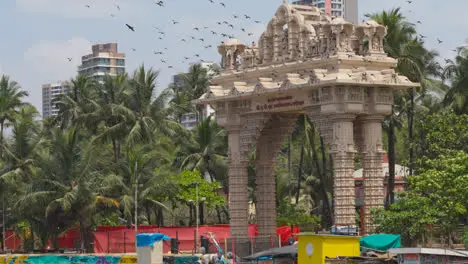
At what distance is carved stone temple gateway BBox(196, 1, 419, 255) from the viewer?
48.8 m

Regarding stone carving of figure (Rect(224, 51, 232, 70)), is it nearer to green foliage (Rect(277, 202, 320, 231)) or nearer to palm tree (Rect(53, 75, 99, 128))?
green foliage (Rect(277, 202, 320, 231))

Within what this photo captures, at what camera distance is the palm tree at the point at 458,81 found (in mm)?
61344

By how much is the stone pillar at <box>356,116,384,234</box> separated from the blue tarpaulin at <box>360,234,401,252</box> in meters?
6.63

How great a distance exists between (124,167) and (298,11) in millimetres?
17530

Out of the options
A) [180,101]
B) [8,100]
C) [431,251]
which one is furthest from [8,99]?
[431,251]

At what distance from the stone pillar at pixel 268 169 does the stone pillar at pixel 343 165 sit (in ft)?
22.3

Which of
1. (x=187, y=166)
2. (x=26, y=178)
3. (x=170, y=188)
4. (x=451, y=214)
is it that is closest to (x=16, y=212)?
(x=26, y=178)

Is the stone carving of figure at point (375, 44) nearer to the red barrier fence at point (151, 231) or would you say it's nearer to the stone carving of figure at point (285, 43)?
the stone carving of figure at point (285, 43)

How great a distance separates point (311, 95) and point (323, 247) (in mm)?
12788

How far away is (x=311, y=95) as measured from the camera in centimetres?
4966

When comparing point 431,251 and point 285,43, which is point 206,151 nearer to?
point 285,43

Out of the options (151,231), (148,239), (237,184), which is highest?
(237,184)

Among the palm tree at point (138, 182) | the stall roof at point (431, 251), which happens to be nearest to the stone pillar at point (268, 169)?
the palm tree at point (138, 182)

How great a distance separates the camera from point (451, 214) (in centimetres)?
4806
